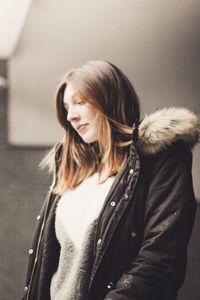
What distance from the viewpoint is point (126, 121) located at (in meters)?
1.66

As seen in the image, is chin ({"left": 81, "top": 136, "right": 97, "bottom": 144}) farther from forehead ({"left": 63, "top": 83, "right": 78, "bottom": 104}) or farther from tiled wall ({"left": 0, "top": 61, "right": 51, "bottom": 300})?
tiled wall ({"left": 0, "top": 61, "right": 51, "bottom": 300})

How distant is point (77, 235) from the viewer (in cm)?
160

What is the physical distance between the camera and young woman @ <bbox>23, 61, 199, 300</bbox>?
1397mm

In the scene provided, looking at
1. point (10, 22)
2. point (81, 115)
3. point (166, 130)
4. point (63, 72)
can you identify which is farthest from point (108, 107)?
point (10, 22)

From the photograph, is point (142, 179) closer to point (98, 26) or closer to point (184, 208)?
point (184, 208)

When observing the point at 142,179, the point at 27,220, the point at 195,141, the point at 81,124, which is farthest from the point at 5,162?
the point at 195,141

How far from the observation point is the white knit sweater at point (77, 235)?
156 centimetres

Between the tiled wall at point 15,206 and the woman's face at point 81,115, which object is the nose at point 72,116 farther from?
the tiled wall at point 15,206

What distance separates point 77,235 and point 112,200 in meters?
0.21

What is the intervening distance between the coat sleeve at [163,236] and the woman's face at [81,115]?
36cm

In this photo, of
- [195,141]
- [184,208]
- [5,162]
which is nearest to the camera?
[184,208]

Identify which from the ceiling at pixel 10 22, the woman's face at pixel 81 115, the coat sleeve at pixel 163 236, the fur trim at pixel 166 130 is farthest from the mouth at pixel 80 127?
the ceiling at pixel 10 22

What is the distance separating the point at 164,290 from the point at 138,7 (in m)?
1.25

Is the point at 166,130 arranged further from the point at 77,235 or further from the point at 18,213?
the point at 18,213
